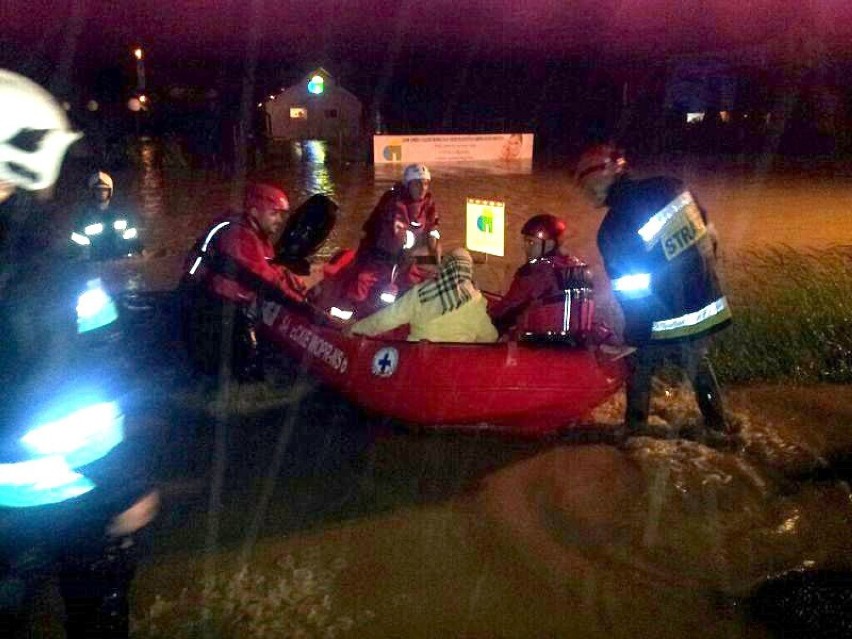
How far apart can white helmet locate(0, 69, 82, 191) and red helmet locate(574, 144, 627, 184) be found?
341 centimetres

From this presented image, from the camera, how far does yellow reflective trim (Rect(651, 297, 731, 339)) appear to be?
515cm

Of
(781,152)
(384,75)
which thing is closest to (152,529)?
(781,152)

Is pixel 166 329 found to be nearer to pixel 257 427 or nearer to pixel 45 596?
pixel 257 427

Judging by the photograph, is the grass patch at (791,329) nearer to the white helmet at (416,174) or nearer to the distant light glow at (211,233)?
the white helmet at (416,174)

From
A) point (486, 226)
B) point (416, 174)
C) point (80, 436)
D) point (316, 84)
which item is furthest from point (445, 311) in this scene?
point (316, 84)

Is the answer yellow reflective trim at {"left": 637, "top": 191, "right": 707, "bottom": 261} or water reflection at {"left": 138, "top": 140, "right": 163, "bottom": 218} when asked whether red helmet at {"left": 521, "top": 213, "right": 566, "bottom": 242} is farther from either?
water reflection at {"left": 138, "top": 140, "right": 163, "bottom": 218}

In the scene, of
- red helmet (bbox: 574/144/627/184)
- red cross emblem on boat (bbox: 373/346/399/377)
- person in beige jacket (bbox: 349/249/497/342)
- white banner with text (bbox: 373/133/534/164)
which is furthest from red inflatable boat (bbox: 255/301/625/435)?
white banner with text (bbox: 373/133/534/164)

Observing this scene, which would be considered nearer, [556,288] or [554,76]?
[556,288]

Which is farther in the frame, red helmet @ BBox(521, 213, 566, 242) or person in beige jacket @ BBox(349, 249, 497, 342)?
red helmet @ BBox(521, 213, 566, 242)

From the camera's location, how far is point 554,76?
159ft

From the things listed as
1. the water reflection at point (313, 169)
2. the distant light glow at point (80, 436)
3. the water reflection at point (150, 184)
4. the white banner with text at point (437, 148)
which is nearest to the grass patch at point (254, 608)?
the distant light glow at point (80, 436)

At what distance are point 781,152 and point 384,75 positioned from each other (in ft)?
84.6

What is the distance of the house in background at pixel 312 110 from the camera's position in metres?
50.7

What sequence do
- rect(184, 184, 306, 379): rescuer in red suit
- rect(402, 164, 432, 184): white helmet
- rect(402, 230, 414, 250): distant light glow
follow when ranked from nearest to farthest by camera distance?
rect(184, 184, 306, 379): rescuer in red suit, rect(402, 230, 414, 250): distant light glow, rect(402, 164, 432, 184): white helmet
